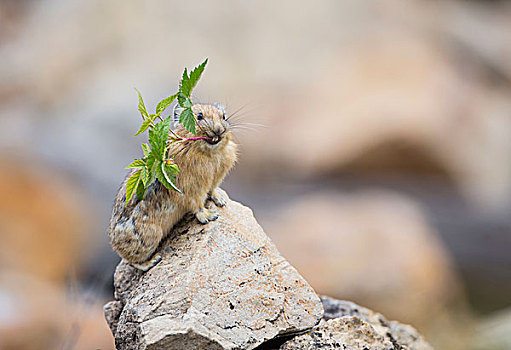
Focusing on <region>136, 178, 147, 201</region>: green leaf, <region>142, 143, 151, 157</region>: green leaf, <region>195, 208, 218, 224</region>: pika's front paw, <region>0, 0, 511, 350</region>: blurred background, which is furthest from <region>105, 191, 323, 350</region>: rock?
<region>0, 0, 511, 350</region>: blurred background

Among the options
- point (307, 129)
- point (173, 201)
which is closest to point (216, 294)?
point (173, 201)

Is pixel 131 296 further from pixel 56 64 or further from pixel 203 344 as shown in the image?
pixel 56 64

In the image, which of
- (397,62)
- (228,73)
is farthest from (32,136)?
(397,62)

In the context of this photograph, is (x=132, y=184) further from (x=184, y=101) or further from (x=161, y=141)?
(x=184, y=101)

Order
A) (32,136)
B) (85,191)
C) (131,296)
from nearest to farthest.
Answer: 1. (131,296)
2. (85,191)
3. (32,136)

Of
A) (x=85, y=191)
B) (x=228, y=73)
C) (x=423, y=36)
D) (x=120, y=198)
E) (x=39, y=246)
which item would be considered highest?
(x=423, y=36)

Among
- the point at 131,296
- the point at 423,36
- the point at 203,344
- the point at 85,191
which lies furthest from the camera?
the point at 423,36
